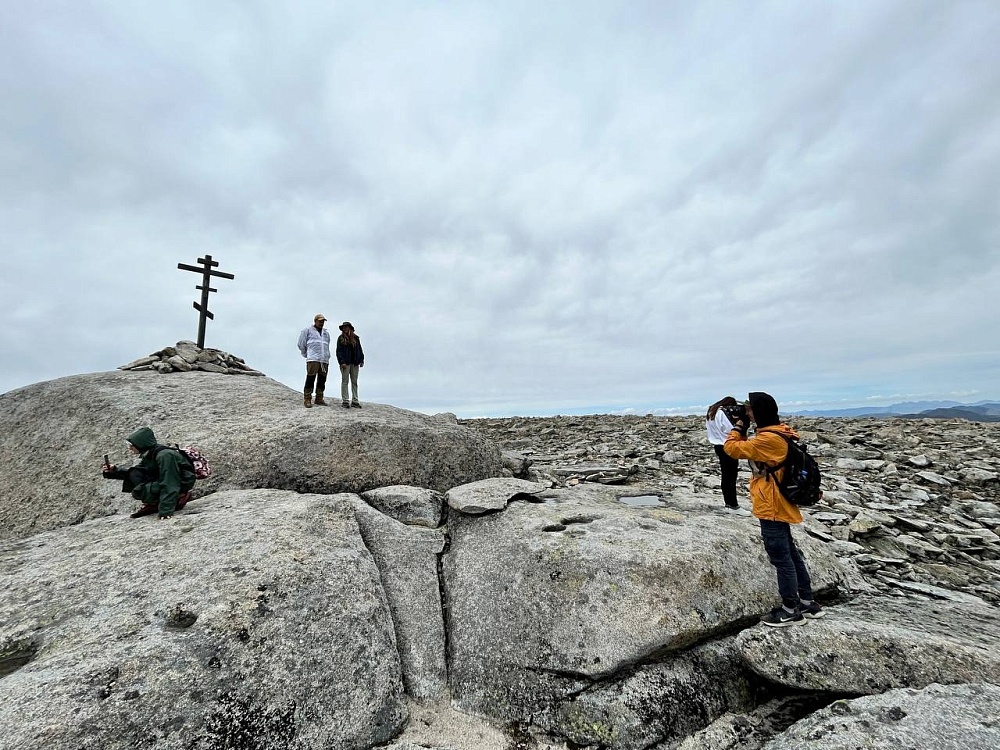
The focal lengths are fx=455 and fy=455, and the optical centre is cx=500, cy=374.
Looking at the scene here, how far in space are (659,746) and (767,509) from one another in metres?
3.78

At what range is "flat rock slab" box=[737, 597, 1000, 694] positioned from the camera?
6.16 metres

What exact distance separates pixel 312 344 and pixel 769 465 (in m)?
14.9

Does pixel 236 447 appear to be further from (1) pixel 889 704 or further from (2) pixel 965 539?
(2) pixel 965 539

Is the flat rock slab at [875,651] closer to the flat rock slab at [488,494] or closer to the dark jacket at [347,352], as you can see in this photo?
the flat rock slab at [488,494]

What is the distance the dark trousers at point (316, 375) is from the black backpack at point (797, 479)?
14684mm

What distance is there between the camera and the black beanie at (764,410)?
296 inches

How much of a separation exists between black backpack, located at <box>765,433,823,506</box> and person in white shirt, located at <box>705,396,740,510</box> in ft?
18.1

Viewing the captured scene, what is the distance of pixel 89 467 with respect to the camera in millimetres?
12859

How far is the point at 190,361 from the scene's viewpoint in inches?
807

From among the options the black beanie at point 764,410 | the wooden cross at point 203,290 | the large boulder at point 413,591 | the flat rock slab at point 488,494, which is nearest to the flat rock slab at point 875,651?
the black beanie at point 764,410

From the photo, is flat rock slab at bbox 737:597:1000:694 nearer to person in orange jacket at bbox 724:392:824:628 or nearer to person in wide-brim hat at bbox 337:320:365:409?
person in orange jacket at bbox 724:392:824:628

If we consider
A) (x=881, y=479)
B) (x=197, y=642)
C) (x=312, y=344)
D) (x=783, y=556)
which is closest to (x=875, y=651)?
(x=783, y=556)

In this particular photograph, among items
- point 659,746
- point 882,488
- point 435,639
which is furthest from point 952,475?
point 435,639

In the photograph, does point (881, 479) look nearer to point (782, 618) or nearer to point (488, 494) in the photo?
point (782, 618)
